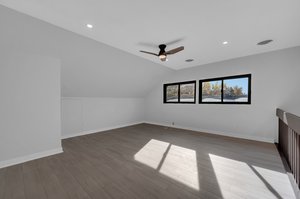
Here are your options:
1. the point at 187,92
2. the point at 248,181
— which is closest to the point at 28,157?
the point at 248,181

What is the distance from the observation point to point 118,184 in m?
1.78

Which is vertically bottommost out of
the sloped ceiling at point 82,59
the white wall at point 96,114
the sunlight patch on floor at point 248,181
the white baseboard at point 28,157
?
the sunlight patch on floor at point 248,181

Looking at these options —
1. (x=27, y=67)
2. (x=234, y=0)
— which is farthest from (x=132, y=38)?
(x=27, y=67)

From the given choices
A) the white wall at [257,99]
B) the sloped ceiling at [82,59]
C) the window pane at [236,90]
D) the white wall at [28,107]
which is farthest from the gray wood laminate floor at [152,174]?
the sloped ceiling at [82,59]

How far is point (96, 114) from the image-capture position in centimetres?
471

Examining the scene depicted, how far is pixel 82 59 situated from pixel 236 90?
4.80 metres

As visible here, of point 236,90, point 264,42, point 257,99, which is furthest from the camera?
point 236,90

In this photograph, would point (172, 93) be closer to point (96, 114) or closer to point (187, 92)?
point (187, 92)

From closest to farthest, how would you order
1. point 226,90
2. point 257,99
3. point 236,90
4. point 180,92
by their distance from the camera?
point 257,99 < point 236,90 < point 226,90 < point 180,92

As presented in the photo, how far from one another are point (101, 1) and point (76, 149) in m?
3.20

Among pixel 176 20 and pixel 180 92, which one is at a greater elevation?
pixel 176 20

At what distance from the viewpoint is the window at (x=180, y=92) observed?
16.4 feet

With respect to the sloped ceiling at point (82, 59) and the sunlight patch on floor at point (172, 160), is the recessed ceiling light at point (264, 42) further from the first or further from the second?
the sunlight patch on floor at point (172, 160)

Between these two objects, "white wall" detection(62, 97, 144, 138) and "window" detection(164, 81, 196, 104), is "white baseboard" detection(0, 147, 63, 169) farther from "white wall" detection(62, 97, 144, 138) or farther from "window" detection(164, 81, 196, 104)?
"window" detection(164, 81, 196, 104)
